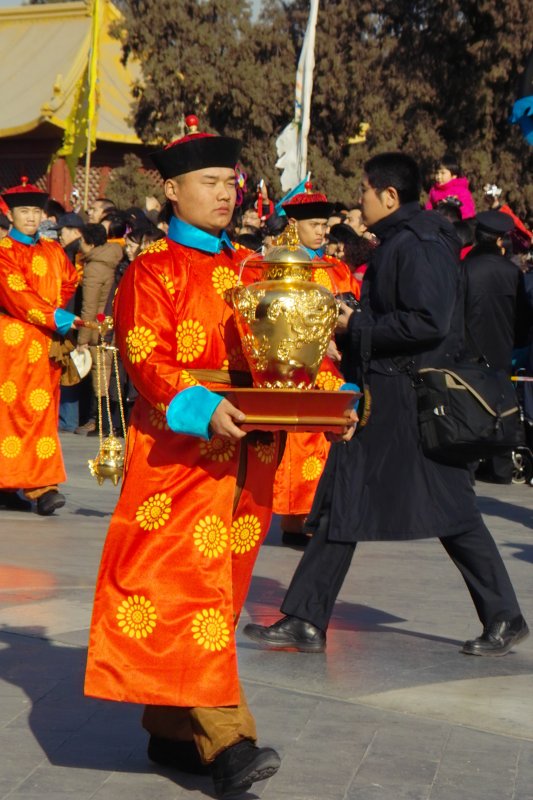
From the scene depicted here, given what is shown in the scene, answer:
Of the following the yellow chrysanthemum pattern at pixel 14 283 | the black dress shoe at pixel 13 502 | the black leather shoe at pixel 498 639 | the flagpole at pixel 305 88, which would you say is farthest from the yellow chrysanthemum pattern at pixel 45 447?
the flagpole at pixel 305 88

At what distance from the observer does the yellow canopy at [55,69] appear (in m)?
30.9

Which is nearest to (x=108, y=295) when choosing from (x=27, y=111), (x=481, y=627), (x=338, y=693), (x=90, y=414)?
(x=90, y=414)

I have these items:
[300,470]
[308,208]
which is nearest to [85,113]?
[308,208]

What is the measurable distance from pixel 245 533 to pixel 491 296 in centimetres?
648

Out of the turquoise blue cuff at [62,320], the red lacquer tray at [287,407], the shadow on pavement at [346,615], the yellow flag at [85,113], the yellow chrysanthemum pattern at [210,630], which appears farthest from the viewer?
the yellow flag at [85,113]

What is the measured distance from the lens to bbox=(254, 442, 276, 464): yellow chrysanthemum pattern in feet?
14.3

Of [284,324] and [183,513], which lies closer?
[284,324]

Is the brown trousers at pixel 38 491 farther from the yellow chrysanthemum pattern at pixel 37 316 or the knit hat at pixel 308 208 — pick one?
the knit hat at pixel 308 208

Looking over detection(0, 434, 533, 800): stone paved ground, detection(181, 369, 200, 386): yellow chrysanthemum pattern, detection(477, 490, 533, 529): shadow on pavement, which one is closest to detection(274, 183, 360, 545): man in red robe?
detection(0, 434, 533, 800): stone paved ground

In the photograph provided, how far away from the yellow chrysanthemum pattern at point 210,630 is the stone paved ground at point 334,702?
426mm

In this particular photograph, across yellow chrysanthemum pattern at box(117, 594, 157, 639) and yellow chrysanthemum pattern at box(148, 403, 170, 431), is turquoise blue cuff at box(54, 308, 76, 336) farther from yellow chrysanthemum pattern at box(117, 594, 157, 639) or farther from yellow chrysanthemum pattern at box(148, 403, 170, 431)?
yellow chrysanthemum pattern at box(117, 594, 157, 639)

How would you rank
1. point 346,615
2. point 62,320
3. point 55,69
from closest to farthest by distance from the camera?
point 346,615 < point 62,320 < point 55,69

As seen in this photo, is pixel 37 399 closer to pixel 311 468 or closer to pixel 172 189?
pixel 311 468

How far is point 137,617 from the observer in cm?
422
